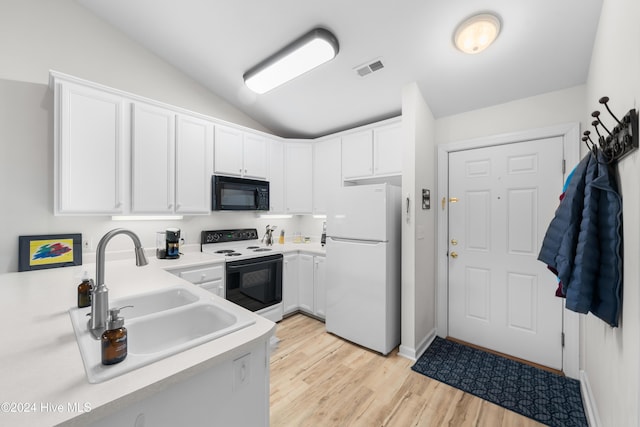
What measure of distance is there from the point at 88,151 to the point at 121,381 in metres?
2.11

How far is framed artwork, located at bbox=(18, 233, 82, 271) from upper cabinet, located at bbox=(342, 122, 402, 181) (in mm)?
2776

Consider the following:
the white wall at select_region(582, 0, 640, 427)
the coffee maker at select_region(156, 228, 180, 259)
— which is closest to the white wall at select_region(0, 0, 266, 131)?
the coffee maker at select_region(156, 228, 180, 259)

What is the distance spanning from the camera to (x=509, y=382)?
2.08 meters

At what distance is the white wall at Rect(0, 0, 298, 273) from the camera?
1.99 meters

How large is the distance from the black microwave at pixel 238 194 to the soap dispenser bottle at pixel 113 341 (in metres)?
2.15

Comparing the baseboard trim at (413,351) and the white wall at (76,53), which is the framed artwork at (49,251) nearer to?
the white wall at (76,53)

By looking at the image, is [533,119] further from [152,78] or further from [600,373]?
[152,78]

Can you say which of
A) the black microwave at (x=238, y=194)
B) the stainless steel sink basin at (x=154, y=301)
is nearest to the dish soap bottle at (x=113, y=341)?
the stainless steel sink basin at (x=154, y=301)

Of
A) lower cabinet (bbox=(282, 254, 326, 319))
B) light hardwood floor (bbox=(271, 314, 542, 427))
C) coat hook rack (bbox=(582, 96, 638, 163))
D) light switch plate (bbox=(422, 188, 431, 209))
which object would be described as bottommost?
light hardwood floor (bbox=(271, 314, 542, 427))

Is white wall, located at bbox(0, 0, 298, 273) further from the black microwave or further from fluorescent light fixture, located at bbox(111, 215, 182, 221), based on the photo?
the black microwave

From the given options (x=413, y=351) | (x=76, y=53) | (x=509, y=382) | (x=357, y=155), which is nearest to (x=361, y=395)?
(x=413, y=351)

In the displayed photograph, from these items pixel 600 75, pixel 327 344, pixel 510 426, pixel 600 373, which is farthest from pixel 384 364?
pixel 600 75

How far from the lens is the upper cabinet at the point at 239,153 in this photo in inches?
115

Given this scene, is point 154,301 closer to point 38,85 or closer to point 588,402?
point 38,85
